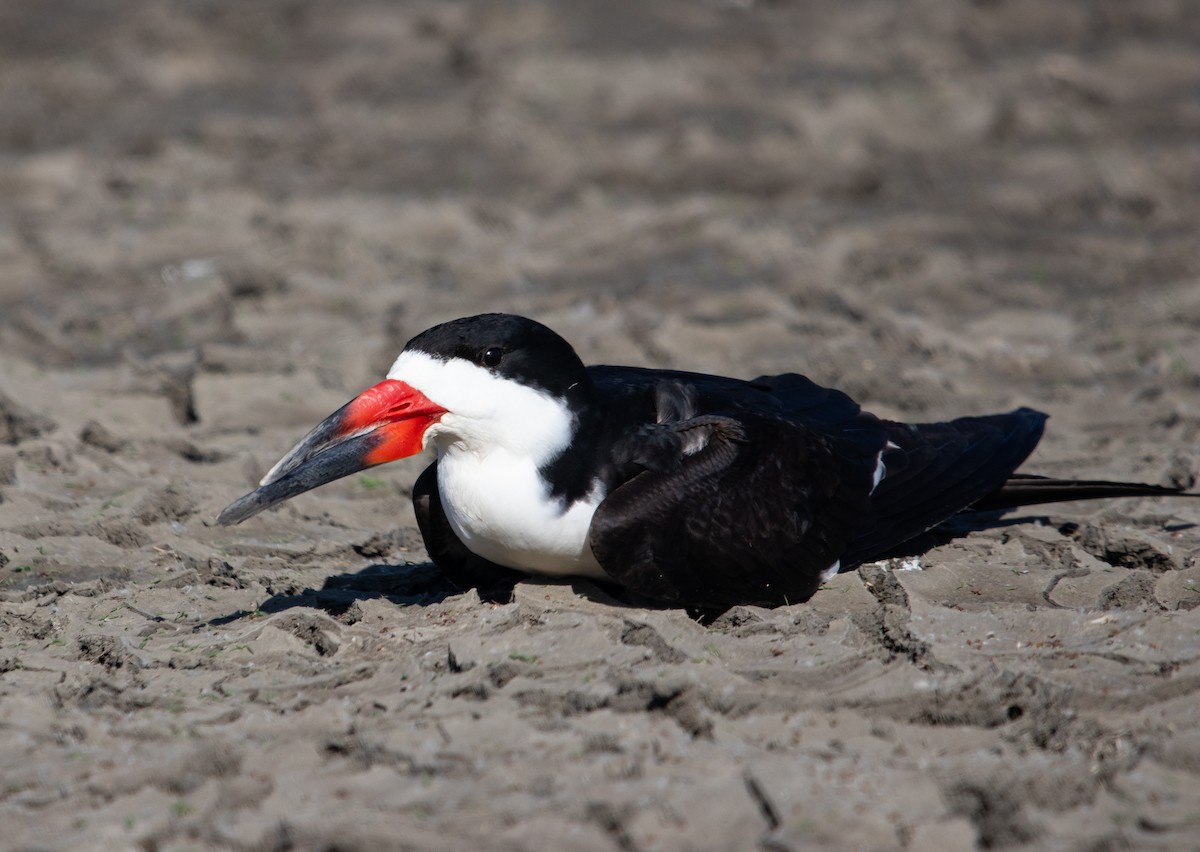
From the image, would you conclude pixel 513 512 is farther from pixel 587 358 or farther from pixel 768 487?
pixel 587 358

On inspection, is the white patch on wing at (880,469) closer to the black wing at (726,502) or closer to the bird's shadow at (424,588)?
the black wing at (726,502)

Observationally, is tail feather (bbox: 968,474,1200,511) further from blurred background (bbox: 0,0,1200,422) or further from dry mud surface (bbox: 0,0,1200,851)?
blurred background (bbox: 0,0,1200,422)

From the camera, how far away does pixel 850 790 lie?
9.16ft

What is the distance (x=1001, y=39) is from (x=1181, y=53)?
1187 mm

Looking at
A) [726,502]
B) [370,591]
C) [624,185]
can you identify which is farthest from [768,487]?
[624,185]

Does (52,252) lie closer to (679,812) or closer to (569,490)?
(569,490)

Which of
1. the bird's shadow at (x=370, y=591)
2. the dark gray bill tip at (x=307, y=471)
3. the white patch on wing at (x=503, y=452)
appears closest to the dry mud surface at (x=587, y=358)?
the bird's shadow at (x=370, y=591)

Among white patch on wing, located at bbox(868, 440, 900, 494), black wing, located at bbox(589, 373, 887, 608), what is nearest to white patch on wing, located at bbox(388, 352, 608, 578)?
black wing, located at bbox(589, 373, 887, 608)

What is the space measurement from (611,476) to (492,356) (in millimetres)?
466

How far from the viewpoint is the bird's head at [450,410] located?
359 cm

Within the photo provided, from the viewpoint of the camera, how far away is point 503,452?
363cm

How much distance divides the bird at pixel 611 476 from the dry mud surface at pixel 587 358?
15 centimetres

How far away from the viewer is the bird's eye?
361cm

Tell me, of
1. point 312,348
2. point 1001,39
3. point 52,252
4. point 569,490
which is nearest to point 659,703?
point 569,490
